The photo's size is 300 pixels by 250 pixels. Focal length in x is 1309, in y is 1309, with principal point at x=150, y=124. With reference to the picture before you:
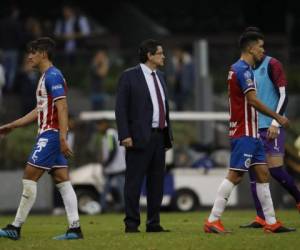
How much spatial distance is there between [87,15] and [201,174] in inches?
472

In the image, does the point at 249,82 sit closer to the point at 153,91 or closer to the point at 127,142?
the point at 153,91

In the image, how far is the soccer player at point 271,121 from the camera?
624 inches

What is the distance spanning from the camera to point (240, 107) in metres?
14.6

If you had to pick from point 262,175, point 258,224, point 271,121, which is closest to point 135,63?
point 271,121

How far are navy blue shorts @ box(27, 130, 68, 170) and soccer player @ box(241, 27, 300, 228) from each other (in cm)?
278

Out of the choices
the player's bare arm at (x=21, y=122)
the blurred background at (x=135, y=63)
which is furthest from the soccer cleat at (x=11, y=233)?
the blurred background at (x=135, y=63)

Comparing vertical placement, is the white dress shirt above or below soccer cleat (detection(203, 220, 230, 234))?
above

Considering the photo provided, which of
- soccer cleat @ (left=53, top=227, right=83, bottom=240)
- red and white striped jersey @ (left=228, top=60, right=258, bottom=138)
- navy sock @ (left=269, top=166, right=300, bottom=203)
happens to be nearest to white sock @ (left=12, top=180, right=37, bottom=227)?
soccer cleat @ (left=53, top=227, right=83, bottom=240)

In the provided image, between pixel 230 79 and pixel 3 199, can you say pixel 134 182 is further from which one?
pixel 3 199

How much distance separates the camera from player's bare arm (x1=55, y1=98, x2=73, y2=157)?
1384cm

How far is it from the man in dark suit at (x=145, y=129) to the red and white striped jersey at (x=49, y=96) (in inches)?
43.2

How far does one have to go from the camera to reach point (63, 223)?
18.8 metres

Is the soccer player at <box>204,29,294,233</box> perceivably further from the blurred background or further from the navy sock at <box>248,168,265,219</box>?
the blurred background

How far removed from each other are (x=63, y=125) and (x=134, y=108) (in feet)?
4.81
